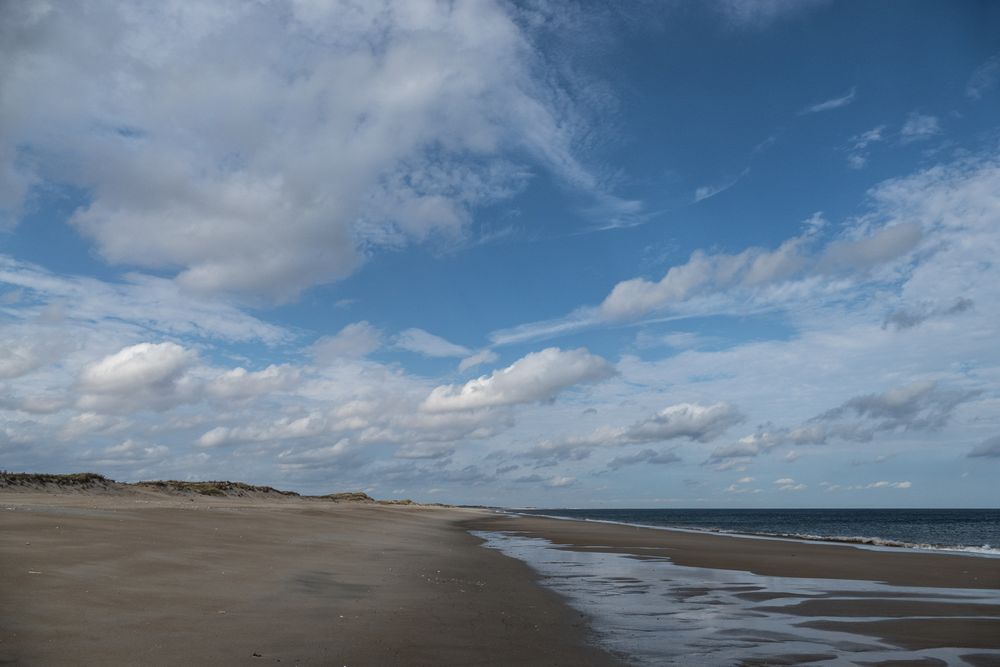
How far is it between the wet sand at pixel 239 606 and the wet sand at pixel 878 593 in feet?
18.2

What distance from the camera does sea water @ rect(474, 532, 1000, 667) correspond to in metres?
10.0

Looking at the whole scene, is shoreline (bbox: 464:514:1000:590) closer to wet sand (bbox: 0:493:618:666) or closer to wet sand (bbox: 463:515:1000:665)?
wet sand (bbox: 463:515:1000:665)

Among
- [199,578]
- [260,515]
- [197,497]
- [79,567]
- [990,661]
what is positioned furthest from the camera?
[197,497]

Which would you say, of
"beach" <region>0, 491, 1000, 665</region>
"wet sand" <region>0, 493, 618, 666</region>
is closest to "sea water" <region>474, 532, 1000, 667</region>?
"beach" <region>0, 491, 1000, 665</region>

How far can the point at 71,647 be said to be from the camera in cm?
767

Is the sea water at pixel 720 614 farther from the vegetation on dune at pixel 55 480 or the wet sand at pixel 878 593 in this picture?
the vegetation on dune at pixel 55 480

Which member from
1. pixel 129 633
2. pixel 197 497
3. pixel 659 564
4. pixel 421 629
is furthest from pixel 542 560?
pixel 197 497

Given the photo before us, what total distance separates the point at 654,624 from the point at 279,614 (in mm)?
6867

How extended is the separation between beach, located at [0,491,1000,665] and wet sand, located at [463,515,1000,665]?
82mm

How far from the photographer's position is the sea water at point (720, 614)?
10.0 meters

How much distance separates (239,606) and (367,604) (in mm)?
2435

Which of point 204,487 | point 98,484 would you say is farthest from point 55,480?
point 204,487

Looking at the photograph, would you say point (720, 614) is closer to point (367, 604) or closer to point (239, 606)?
point (367, 604)

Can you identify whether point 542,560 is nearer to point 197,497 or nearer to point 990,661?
point 990,661
